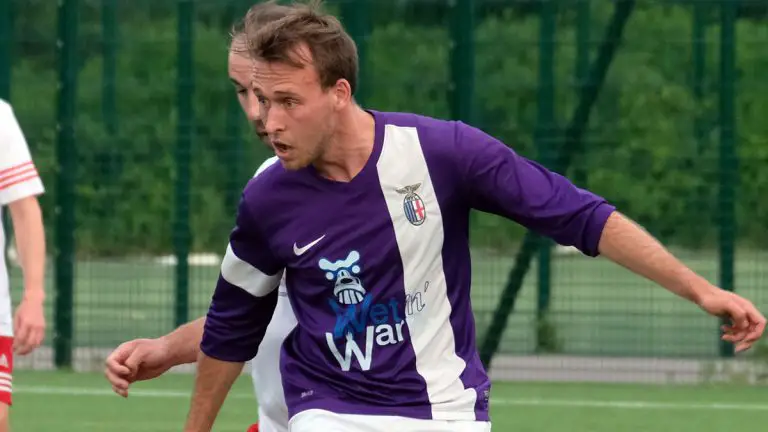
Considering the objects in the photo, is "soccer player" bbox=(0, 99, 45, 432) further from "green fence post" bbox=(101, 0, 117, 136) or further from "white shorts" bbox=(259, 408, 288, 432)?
"green fence post" bbox=(101, 0, 117, 136)

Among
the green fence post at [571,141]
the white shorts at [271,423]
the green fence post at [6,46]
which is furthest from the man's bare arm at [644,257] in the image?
the green fence post at [6,46]

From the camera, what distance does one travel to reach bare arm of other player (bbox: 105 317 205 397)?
425 centimetres

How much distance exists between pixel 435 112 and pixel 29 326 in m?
4.21

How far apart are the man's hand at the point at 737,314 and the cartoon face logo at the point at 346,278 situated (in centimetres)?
74

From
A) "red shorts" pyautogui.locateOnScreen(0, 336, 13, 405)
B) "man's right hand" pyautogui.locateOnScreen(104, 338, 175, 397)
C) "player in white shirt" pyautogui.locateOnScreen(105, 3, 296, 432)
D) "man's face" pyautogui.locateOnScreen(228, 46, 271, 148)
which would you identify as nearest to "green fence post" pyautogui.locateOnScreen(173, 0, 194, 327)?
"red shorts" pyautogui.locateOnScreen(0, 336, 13, 405)

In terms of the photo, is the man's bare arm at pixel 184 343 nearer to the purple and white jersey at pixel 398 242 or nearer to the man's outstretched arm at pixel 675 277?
the purple and white jersey at pixel 398 242

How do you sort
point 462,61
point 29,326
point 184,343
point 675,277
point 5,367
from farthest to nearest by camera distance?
point 462,61, point 5,367, point 29,326, point 184,343, point 675,277

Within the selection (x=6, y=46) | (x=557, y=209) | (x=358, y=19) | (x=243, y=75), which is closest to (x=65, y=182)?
(x=6, y=46)

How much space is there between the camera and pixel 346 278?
391 cm

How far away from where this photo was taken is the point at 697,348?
30.4 ft

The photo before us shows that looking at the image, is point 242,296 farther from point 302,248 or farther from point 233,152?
point 233,152

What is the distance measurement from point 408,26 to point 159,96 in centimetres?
138

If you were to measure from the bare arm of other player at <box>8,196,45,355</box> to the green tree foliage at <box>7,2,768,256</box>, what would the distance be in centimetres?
392

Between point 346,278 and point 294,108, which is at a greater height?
point 294,108
